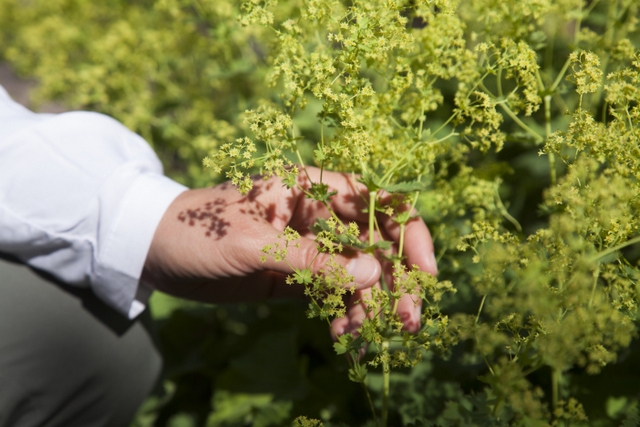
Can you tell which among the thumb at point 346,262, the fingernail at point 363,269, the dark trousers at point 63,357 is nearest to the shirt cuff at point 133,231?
the dark trousers at point 63,357

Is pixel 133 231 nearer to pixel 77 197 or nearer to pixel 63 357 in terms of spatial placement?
pixel 77 197

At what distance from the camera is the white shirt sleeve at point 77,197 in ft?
5.09

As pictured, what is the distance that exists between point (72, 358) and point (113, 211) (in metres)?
0.61

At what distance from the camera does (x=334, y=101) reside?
3.53 ft

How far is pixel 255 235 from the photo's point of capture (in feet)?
4.46

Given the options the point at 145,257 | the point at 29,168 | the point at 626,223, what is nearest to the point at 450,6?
the point at 626,223

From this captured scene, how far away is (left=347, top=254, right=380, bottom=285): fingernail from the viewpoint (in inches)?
47.5

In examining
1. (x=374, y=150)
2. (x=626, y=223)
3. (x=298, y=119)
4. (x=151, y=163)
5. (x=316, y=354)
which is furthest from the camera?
(x=298, y=119)

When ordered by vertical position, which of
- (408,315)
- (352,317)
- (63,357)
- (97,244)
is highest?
(408,315)

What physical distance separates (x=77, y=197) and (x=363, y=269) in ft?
3.07

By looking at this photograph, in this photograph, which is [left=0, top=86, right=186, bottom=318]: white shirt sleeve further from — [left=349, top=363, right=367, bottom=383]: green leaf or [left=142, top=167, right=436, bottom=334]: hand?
[left=349, top=363, right=367, bottom=383]: green leaf

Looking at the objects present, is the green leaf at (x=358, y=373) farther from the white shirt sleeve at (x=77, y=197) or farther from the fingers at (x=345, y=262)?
the white shirt sleeve at (x=77, y=197)

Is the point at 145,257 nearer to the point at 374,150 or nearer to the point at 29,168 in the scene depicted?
the point at 29,168

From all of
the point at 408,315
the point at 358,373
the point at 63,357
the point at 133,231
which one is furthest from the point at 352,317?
the point at 63,357
